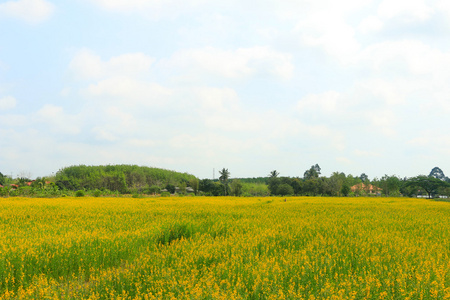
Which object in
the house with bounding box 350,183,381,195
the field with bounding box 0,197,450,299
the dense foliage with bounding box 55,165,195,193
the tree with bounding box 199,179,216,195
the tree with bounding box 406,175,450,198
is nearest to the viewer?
the field with bounding box 0,197,450,299

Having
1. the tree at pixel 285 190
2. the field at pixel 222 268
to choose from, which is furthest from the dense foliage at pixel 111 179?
→ the field at pixel 222 268

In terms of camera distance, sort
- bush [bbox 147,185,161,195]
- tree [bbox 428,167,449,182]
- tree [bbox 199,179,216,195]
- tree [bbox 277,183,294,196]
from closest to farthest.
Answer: tree [bbox 277,183,294,196]
bush [bbox 147,185,161,195]
tree [bbox 199,179,216,195]
tree [bbox 428,167,449,182]

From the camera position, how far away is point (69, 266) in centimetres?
603

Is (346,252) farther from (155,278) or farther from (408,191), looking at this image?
(408,191)

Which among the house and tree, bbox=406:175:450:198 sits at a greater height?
tree, bbox=406:175:450:198

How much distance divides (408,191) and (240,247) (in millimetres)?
83330

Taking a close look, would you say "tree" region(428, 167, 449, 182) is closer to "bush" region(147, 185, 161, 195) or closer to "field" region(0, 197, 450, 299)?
"bush" region(147, 185, 161, 195)

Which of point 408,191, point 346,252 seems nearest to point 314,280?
point 346,252

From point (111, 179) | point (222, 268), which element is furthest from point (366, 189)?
point (222, 268)

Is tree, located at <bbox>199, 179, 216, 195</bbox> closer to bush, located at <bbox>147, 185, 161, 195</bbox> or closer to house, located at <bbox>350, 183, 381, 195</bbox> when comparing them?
bush, located at <bbox>147, 185, 161, 195</bbox>

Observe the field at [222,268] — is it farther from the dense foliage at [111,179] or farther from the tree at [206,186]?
the dense foliage at [111,179]

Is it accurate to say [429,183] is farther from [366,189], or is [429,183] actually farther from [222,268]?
[222,268]

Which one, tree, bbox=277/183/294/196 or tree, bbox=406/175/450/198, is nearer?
tree, bbox=406/175/450/198

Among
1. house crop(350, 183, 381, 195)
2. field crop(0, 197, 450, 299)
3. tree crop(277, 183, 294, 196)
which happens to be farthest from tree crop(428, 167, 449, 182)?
field crop(0, 197, 450, 299)
